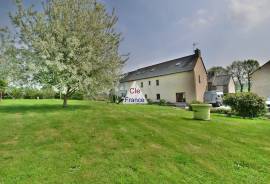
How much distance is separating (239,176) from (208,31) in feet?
52.5

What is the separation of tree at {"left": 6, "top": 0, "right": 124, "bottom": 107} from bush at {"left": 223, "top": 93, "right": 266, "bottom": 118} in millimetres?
10368

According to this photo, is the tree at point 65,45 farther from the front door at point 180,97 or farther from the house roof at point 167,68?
the front door at point 180,97

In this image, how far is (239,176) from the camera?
411cm

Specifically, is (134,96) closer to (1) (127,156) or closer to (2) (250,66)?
(1) (127,156)

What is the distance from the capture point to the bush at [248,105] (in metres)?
14.0

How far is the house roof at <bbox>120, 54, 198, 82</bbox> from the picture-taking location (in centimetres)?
3077

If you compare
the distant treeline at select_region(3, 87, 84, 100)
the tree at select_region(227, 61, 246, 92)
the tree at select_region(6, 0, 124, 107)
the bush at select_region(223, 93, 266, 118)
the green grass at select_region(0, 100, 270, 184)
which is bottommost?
the green grass at select_region(0, 100, 270, 184)

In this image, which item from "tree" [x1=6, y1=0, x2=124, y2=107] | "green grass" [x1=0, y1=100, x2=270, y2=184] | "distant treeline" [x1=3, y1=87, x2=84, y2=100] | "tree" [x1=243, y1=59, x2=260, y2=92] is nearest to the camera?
"green grass" [x1=0, y1=100, x2=270, y2=184]

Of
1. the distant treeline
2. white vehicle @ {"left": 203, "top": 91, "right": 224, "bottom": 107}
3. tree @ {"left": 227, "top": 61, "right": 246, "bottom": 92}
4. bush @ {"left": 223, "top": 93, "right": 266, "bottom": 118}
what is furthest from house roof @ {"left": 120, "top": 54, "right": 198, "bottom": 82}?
tree @ {"left": 227, "top": 61, "right": 246, "bottom": 92}

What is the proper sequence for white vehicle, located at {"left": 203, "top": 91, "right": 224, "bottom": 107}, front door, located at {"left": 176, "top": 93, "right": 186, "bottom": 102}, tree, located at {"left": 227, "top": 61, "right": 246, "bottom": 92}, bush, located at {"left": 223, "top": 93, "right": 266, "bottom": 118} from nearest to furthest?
bush, located at {"left": 223, "top": 93, "right": 266, "bottom": 118} < white vehicle, located at {"left": 203, "top": 91, "right": 224, "bottom": 107} < front door, located at {"left": 176, "top": 93, "right": 186, "bottom": 102} < tree, located at {"left": 227, "top": 61, "right": 246, "bottom": 92}

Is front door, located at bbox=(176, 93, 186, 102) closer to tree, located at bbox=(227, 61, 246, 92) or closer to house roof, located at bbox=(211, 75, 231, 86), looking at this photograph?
house roof, located at bbox=(211, 75, 231, 86)

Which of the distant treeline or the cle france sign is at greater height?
the distant treeline

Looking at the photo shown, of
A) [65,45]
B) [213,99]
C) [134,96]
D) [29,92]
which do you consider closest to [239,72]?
[213,99]

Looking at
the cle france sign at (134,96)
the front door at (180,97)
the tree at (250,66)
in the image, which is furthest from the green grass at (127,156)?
the tree at (250,66)
